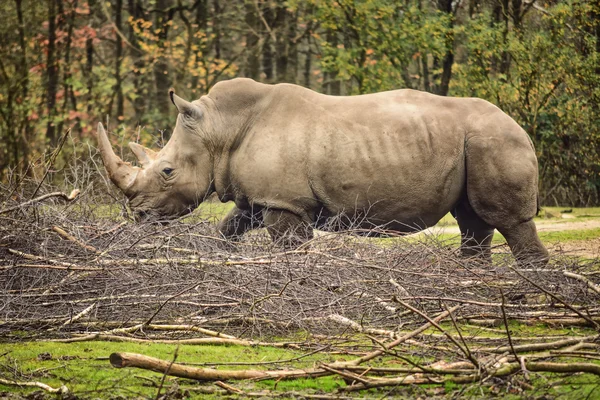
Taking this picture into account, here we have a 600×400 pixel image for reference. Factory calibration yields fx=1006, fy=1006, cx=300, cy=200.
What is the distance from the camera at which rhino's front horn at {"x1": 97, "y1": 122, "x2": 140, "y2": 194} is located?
1017cm

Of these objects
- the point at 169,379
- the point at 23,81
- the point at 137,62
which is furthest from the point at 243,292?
the point at 137,62

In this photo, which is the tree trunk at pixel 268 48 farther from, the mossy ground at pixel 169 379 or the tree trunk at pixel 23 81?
the mossy ground at pixel 169 379

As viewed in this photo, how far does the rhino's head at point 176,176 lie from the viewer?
10.0m

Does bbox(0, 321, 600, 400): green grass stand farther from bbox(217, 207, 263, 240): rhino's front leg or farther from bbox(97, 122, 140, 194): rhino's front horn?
bbox(97, 122, 140, 194): rhino's front horn

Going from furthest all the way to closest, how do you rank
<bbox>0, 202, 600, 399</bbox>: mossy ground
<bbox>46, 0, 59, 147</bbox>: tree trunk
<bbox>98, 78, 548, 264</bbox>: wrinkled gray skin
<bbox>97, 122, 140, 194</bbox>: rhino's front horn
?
<bbox>46, 0, 59, 147</bbox>: tree trunk → <bbox>97, 122, 140, 194</bbox>: rhino's front horn → <bbox>98, 78, 548, 264</bbox>: wrinkled gray skin → <bbox>0, 202, 600, 399</bbox>: mossy ground

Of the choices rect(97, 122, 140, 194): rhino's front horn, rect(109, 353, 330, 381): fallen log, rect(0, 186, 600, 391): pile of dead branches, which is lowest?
rect(97, 122, 140, 194): rhino's front horn

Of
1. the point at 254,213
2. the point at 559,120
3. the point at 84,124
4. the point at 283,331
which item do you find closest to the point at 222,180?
the point at 254,213

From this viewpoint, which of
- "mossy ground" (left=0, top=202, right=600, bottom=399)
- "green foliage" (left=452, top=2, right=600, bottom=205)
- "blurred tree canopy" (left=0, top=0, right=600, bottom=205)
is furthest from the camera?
"blurred tree canopy" (left=0, top=0, right=600, bottom=205)

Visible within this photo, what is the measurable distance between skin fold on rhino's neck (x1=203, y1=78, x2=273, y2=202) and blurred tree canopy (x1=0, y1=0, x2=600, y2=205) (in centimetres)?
610

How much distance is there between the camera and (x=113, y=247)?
7.32m

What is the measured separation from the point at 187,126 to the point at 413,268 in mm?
3537

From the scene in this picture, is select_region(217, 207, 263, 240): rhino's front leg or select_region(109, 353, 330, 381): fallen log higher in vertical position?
select_region(109, 353, 330, 381): fallen log

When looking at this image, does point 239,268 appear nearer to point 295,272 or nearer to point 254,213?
point 295,272

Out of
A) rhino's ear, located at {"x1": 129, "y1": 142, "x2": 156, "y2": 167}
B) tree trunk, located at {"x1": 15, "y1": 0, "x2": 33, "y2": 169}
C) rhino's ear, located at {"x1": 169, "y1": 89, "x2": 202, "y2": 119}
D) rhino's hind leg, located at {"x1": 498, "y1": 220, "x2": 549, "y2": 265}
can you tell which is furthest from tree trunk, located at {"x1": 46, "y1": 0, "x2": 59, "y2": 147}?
rhino's hind leg, located at {"x1": 498, "y1": 220, "x2": 549, "y2": 265}
